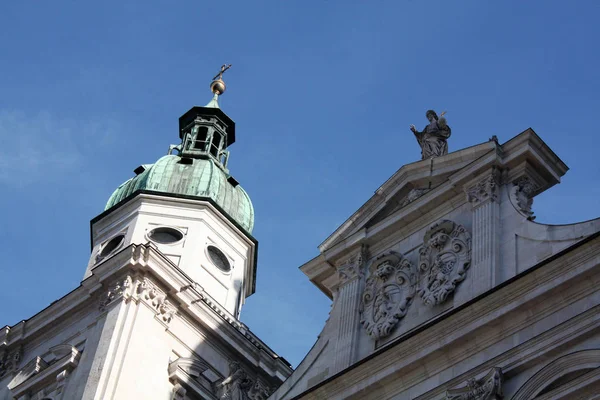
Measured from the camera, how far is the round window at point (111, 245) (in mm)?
36281

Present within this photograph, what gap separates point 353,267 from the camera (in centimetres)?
2692

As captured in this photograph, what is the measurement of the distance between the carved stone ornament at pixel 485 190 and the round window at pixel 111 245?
44.0 ft

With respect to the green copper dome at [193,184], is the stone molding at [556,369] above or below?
below

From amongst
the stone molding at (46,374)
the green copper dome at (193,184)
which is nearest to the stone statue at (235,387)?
the stone molding at (46,374)

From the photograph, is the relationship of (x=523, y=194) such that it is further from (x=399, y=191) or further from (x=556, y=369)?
(x=556, y=369)

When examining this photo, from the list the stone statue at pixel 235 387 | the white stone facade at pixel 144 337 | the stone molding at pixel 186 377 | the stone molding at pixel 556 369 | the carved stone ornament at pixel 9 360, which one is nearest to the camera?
the stone molding at pixel 556 369

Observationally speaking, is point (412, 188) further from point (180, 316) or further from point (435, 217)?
point (180, 316)

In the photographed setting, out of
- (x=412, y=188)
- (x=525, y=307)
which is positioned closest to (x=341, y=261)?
(x=412, y=188)

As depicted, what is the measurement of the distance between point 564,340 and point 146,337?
1314 cm

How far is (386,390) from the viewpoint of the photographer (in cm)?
2331

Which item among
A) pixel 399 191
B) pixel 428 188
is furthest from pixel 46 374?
pixel 428 188

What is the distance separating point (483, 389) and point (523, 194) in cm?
490

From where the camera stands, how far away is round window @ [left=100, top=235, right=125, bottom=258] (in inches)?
1428

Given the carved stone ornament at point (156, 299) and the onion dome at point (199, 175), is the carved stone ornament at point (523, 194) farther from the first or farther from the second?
the onion dome at point (199, 175)
